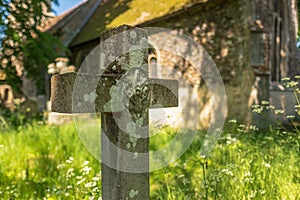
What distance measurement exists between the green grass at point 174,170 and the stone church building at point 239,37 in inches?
157

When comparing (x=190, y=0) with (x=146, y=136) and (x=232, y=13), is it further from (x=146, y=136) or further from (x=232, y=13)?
(x=146, y=136)

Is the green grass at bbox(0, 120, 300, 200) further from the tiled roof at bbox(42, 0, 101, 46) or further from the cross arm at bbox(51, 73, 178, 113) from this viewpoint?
the tiled roof at bbox(42, 0, 101, 46)

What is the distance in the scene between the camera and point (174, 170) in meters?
3.55

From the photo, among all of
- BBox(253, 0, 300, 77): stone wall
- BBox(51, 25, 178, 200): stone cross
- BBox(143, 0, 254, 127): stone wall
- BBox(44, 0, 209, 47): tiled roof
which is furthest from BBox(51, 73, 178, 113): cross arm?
BBox(253, 0, 300, 77): stone wall

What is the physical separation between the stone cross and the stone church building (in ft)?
20.1

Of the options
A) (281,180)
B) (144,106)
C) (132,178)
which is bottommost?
(281,180)

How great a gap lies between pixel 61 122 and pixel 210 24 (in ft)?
16.7

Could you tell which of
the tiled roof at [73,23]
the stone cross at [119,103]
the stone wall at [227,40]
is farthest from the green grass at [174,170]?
the tiled roof at [73,23]

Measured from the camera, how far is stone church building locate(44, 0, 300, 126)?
8.12 m

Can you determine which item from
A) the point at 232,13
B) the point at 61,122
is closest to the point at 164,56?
the point at 232,13

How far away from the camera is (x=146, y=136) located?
1787 mm

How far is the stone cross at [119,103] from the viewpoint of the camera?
1635mm

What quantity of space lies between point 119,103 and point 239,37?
742cm

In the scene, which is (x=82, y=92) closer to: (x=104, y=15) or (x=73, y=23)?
(x=104, y=15)
